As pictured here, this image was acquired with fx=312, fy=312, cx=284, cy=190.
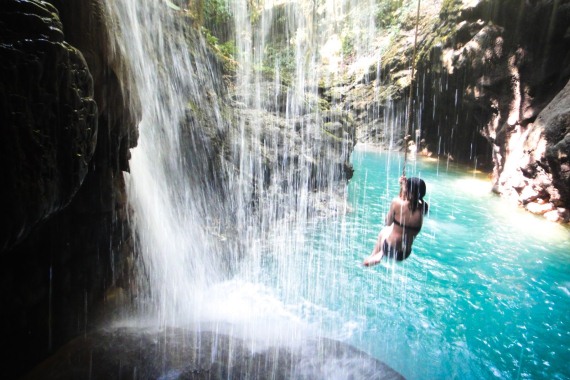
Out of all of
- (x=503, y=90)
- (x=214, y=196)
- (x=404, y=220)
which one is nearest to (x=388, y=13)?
(x=503, y=90)

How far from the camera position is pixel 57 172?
2721mm

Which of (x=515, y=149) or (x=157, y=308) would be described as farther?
(x=515, y=149)

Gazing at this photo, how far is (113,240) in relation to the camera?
4.64 meters

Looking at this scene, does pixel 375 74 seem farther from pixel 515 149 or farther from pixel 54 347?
pixel 54 347

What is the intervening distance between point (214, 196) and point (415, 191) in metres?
5.16

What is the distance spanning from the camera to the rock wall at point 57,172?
2336 mm

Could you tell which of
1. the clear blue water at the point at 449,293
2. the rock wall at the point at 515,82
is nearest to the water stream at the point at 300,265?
the clear blue water at the point at 449,293

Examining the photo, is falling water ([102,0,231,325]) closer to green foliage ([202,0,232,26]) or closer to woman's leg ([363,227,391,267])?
woman's leg ([363,227,391,267])

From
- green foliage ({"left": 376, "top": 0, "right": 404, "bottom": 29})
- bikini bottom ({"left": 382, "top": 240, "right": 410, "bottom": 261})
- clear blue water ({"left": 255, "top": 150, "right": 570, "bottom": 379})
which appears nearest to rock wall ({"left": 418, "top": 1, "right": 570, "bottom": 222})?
clear blue water ({"left": 255, "top": 150, "right": 570, "bottom": 379})

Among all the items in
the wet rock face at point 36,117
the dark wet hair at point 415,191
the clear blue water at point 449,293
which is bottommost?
the clear blue water at point 449,293

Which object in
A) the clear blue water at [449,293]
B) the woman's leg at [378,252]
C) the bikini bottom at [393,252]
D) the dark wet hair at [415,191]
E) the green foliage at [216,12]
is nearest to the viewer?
the dark wet hair at [415,191]

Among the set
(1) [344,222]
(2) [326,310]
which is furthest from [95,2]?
(1) [344,222]

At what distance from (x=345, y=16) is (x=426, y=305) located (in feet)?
104

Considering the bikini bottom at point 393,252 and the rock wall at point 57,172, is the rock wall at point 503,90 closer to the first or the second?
the bikini bottom at point 393,252
